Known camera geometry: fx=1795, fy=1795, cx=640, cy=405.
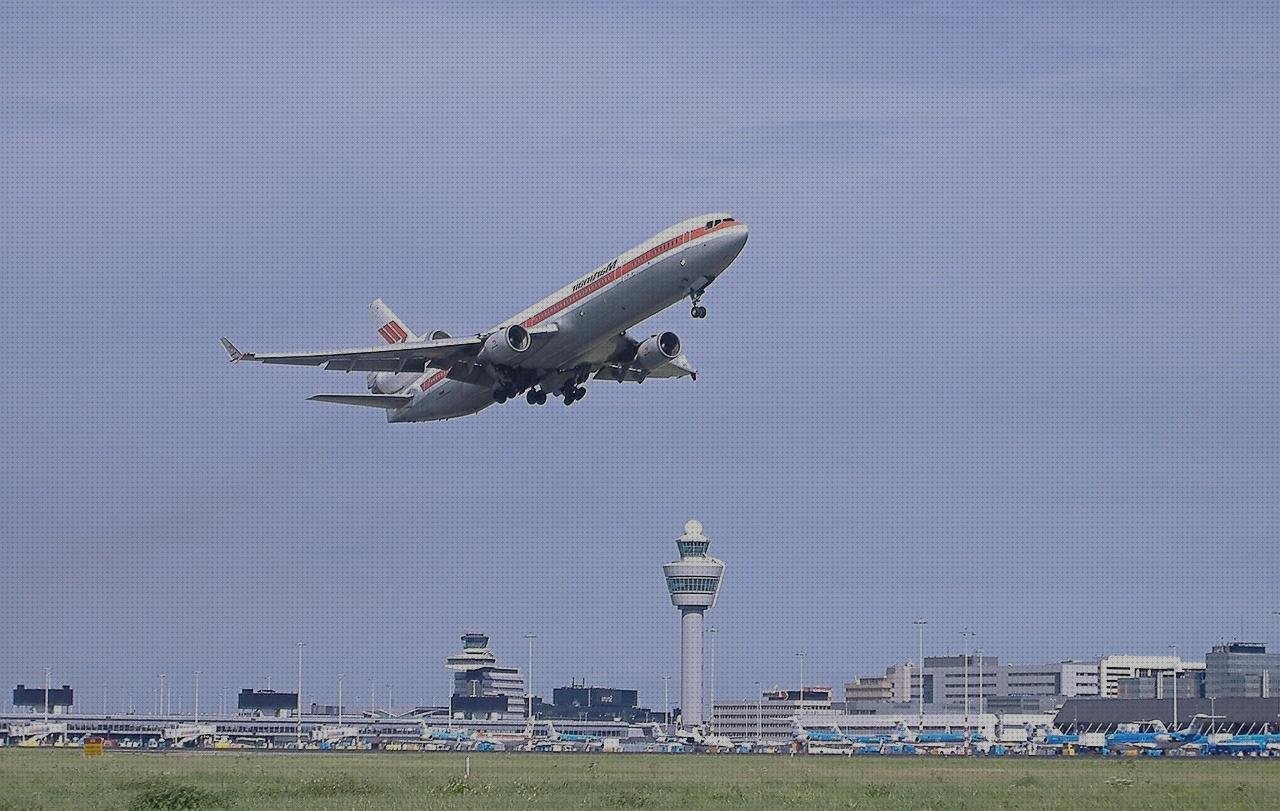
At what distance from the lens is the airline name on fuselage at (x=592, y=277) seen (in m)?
87.1

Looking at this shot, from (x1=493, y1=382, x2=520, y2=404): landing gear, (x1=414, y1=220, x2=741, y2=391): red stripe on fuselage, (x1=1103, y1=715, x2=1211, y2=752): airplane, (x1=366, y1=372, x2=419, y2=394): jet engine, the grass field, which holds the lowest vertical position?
(x1=1103, y1=715, x2=1211, y2=752): airplane

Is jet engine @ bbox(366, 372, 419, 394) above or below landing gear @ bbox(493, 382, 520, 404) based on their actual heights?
above

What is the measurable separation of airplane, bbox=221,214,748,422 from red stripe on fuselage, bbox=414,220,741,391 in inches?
1.9

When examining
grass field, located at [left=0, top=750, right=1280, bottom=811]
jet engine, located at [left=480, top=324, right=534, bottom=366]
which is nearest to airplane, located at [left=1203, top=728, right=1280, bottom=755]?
grass field, located at [left=0, top=750, right=1280, bottom=811]

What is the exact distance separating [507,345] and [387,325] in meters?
31.9

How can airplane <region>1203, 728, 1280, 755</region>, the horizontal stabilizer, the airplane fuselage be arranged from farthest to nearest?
airplane <region>1203, 728, 1280, 755</region>
the horizontal stabilizer
the airplane fuselage

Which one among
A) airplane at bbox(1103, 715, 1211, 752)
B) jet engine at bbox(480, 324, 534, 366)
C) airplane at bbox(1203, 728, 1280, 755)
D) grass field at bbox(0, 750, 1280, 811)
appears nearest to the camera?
grass field at bbox(0, 750, 1280, 811)

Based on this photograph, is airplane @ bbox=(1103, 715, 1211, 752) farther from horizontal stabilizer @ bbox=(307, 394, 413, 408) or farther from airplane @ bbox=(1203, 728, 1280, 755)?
horizontal stabilizer @ bbox=(307, 394, 413, 408)

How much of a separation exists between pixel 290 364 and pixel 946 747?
363 feet

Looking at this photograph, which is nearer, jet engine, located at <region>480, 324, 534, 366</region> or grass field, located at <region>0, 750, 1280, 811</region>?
grass field, located at <region>0, 750, 1280, 811</region>

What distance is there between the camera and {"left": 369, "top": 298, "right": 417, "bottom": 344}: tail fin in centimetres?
11838

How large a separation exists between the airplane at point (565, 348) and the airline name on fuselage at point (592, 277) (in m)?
0.08

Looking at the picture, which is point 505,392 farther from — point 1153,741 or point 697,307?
point 1153,741

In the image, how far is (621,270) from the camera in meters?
86.2
